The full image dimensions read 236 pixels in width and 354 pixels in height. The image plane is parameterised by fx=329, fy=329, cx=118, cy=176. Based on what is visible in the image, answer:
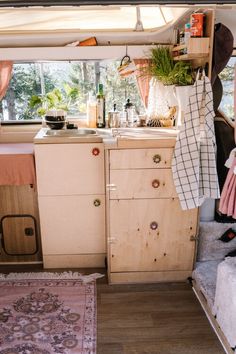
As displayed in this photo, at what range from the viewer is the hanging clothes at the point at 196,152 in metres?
2.00

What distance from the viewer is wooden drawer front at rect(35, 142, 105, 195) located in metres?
2.26

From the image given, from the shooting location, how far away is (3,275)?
8.08 ft

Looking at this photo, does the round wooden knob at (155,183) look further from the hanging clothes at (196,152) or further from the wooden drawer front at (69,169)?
the wooden drawer front at (69,169)

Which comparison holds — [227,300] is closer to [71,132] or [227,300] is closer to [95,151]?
[95,151]

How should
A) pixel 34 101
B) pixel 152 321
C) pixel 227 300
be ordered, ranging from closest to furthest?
pixel 227 300, pixel 152 321, pixel 34 101

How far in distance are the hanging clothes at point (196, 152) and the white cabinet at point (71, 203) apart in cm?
56

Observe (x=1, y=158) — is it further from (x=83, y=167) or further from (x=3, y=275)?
(x=3, y=275)

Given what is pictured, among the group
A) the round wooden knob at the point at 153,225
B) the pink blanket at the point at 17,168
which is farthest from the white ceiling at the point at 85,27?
the round wooden knob at the point at 153,225

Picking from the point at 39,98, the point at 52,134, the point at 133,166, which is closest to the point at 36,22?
the point at 39,98

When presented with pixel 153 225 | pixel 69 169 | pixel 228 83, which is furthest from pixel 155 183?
pixel 228 83

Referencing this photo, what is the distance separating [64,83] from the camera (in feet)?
9.37

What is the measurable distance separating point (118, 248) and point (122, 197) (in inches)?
14.7

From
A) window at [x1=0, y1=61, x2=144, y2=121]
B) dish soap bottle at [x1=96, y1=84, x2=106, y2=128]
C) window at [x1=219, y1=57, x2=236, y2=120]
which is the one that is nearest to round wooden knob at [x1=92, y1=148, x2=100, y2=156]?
dish soap bottle at [x1=96, y1=84, x2=106, y2=128]

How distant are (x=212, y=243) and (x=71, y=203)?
1055 mm
